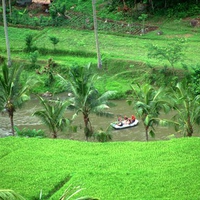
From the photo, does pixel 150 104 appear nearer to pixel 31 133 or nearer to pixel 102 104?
pixel 102 104

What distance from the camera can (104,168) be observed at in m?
23.1

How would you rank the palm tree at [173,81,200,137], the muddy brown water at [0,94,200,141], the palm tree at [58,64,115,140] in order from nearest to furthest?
the palm tree at [173,81,200,137] < the palm tree at [58,64,115,140] < the muddy brown water at [0,94,200,141]

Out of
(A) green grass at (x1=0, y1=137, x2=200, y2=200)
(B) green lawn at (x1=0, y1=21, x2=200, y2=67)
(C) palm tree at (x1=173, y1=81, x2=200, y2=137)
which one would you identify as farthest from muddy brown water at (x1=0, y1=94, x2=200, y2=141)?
(B) green lawn at (x1=0, y1=21, x2=200, y2=67)

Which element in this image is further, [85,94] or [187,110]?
[85,94]

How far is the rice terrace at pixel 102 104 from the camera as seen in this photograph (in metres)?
22.2

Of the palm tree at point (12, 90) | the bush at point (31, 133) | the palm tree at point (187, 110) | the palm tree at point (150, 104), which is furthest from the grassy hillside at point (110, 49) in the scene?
the palm tree at point (187, 110)

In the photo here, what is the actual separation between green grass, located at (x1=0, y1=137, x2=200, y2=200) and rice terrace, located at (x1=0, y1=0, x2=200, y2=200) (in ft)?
0.14

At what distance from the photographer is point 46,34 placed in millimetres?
45344

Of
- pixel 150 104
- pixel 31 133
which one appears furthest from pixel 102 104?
pixel 31 133

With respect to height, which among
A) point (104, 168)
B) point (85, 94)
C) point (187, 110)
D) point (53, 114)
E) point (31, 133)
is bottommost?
point (31, 133)

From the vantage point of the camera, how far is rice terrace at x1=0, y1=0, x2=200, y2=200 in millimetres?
22250

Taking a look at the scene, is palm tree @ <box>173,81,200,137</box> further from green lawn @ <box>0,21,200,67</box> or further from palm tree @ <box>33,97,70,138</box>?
green lawn @ <box>0,21,200,67</box>

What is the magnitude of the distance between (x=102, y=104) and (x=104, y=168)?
15.7 ft

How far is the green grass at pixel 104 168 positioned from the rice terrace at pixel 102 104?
42 mm
